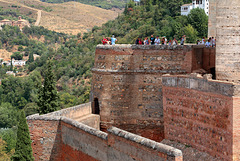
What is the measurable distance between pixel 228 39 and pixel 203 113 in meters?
3.05

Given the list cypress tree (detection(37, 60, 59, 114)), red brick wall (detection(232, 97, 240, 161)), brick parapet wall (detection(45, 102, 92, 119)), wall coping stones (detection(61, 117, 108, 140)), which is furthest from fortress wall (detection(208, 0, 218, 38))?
cypress tree (detection(37, 60, 59, 114))

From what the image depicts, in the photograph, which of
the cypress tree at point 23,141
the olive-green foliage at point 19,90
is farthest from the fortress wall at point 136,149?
the olive-green foliage at point 19,90

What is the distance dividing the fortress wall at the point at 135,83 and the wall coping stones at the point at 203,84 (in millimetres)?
2832

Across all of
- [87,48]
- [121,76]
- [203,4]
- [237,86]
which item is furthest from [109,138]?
[87,48]

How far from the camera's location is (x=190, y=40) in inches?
2431

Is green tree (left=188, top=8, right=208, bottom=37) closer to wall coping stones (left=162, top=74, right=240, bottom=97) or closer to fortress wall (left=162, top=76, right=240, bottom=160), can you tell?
wall coping stones (left=162, top=74, right=240, bottom=97)

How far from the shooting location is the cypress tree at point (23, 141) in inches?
719

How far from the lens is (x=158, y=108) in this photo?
1997 cm

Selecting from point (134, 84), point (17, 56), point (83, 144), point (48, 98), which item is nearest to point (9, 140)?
point (48, 98)

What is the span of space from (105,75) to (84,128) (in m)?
5.18

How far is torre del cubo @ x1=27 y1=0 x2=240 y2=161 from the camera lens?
13.4m

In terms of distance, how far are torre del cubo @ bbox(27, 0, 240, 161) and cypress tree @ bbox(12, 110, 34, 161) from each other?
312 millimetres

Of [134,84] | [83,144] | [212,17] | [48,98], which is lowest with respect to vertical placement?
[48,98]

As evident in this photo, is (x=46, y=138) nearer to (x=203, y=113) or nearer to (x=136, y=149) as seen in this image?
(x=136, y=149)
